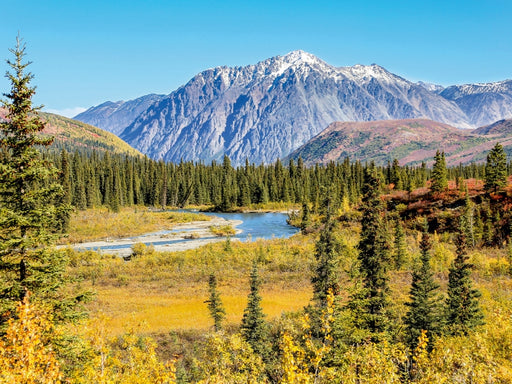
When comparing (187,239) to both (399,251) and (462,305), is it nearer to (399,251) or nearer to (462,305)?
(399,251)

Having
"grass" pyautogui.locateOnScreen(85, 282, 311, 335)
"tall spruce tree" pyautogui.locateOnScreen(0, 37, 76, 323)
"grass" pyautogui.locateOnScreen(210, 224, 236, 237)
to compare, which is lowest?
"grass" pyautogui.locateOnScreen(85, 282, 311, 335)

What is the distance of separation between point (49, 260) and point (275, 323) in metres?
19.5

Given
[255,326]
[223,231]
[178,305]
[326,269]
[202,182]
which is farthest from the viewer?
[202,182]

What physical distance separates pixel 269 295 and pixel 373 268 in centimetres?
1958

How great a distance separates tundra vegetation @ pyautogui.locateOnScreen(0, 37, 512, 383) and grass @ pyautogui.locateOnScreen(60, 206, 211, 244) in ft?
2.71

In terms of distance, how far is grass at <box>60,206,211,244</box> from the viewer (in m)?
81.4

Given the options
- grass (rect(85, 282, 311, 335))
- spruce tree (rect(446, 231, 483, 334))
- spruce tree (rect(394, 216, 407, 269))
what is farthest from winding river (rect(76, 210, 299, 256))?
spruce tree (rect(446, 231, 483, 334))

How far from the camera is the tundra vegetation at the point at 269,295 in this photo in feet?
39.1

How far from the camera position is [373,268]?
78.7 ft

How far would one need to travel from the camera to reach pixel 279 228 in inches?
3622

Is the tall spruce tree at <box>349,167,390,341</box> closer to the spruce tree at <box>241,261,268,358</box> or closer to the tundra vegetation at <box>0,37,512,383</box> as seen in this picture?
the tundra vegetation at <box>0,37,512,383</box>

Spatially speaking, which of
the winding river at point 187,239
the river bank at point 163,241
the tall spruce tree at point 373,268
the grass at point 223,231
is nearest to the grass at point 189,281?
the river bank at point 163,241

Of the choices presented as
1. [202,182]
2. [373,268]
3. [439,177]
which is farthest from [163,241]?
[202,182]

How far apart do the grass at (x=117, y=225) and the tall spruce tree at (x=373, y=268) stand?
2581 inches
